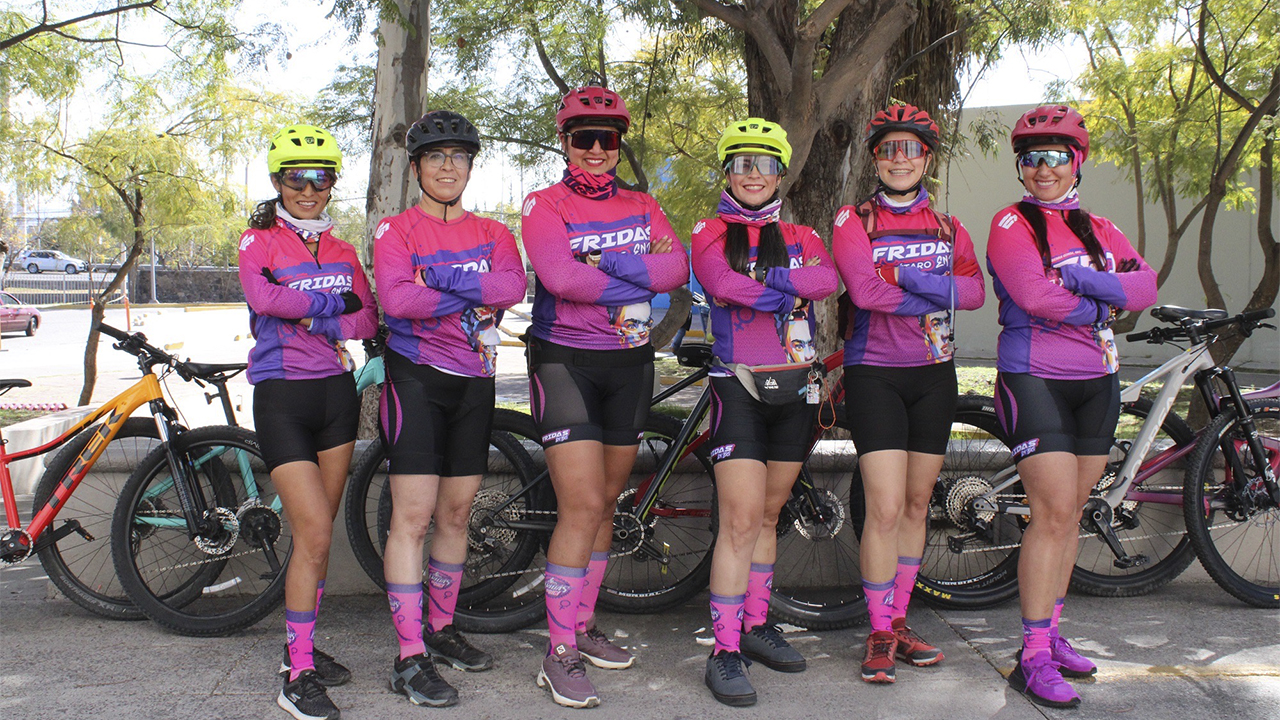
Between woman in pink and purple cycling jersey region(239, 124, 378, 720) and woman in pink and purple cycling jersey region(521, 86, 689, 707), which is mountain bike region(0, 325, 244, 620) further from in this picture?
woman in pink and purple cycling jersey region(521, 86, 689, 707)

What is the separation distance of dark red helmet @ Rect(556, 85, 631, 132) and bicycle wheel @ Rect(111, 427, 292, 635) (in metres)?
2.03

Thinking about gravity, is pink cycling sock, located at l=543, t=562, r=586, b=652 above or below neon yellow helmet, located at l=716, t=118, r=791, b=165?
below

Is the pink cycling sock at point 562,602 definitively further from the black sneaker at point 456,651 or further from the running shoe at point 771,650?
the running shoe at point 771,650

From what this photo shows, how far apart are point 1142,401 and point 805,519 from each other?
1.88 m

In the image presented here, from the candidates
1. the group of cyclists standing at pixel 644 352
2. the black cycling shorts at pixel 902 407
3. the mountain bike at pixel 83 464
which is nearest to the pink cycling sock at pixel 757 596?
the group of cyclists standing at pixel 644 352

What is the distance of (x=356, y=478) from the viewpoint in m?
4.32

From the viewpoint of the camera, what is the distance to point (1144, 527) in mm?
4805

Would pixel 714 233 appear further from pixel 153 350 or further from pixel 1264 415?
pixel 1264 415

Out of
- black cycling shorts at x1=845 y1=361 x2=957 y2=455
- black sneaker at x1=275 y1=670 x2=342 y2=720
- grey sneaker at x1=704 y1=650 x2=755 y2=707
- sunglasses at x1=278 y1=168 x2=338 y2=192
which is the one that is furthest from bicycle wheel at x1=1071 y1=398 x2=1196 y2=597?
sunglasses at x1=278 y1=168 x2=338 y2=192

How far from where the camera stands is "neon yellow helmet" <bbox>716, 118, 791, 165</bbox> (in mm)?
3627

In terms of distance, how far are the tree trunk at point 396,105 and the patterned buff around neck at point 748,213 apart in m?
2.79

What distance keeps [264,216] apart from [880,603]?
2.87 metres

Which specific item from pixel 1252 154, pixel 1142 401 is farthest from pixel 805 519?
pixel 1252 154

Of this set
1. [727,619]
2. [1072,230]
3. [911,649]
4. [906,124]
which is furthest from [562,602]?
[1072,230]
